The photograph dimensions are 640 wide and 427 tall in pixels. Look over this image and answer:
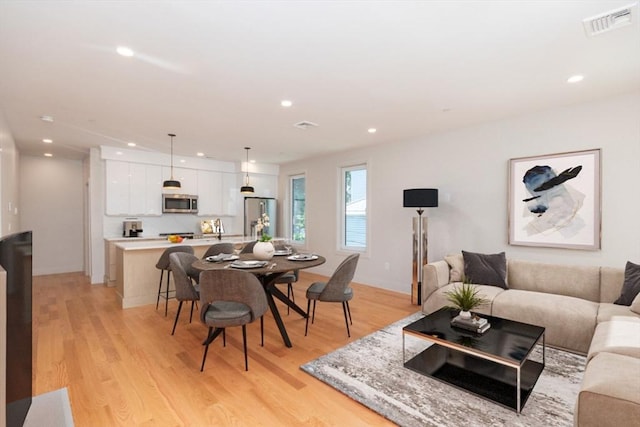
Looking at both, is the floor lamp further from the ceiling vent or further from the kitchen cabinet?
the kitchen cabinet

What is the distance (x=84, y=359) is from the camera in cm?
280

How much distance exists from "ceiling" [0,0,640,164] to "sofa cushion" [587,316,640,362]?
2113mm

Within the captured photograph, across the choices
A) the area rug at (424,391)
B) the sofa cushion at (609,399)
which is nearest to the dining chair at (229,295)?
the area rug at (424,391)

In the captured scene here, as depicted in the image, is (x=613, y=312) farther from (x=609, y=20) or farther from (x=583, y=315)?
(x=609, y=20)

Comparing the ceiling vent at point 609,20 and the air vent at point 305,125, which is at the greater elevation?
the ceiling vent at point 609,20

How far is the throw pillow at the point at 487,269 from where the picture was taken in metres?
3.73

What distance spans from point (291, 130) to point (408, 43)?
102 inches

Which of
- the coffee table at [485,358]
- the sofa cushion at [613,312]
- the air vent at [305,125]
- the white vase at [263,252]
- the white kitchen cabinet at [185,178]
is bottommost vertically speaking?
the coffee table at [485,358]

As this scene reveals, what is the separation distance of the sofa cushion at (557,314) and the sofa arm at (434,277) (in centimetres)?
69

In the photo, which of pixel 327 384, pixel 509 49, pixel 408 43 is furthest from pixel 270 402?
pixel 509 49

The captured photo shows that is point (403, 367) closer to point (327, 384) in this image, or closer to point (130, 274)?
point (327, 384)

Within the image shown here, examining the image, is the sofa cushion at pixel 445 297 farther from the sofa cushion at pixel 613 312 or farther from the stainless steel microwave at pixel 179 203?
the stainless steel microwave at pixel 179 203

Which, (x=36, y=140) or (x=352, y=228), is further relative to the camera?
(x=352, y=228)

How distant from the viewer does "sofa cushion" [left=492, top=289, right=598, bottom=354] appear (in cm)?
Result: 283
